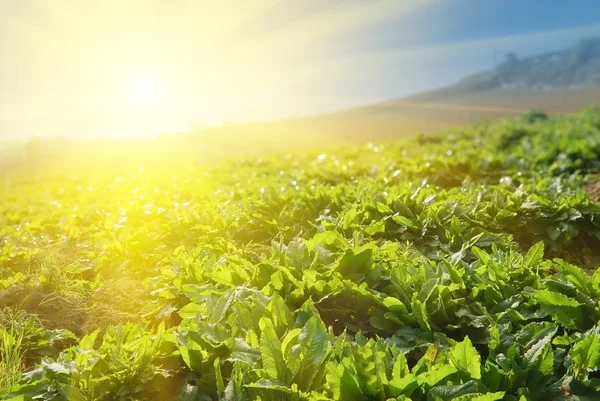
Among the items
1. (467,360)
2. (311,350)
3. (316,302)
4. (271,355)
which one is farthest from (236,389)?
(467,360)

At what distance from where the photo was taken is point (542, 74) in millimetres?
105375

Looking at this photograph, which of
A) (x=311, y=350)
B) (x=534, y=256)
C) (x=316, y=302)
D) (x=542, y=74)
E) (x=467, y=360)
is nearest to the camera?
(x=467, y=360)

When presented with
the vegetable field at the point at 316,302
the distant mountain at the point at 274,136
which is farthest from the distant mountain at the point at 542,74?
the vegetable field at the point at 316,302

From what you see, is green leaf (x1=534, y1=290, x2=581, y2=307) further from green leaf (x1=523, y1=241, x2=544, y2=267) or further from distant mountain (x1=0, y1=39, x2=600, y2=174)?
distant mountain (x1=0, y1=39, x2=600, y2=174)

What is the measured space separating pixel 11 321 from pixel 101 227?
319 centimetres

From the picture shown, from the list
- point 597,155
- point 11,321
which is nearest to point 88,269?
point 11,321

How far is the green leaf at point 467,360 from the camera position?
268 cm

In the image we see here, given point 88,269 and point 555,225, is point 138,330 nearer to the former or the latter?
point 88,269

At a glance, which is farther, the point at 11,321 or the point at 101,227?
the point at 101,227

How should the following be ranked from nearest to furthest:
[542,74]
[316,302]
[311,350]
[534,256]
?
[311,350], [316,302], [534,256], [542,74]

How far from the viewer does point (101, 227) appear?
268 inches

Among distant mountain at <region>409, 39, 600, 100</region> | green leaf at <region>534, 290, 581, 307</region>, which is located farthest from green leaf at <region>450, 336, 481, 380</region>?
distant mountain at <region>409, 39, 600, 100</region>

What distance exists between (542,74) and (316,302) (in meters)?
117

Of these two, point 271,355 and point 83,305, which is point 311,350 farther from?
point 83,305
